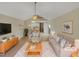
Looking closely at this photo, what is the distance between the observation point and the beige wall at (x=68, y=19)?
2339 millimetres

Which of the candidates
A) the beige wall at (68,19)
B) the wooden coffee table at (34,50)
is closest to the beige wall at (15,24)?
the beige wall at (68,19)

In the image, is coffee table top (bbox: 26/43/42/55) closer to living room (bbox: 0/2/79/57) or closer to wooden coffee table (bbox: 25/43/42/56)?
wooden coffee table (bbox: 25/43/42/56)

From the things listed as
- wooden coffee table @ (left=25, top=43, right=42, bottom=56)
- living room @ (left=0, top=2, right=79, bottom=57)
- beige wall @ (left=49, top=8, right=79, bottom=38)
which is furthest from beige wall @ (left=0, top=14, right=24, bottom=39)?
wooden coffee table @ (left=25, top=43, right=42, bottom=56)

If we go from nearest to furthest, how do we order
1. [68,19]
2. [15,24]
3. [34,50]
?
[68,19]
[15,24]
[34,50]

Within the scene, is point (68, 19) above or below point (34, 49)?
above

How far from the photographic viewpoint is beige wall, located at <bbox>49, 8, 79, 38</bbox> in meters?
2.34

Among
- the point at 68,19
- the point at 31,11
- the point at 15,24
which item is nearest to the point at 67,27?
the point at 68,19

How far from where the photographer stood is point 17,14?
250 centimetres

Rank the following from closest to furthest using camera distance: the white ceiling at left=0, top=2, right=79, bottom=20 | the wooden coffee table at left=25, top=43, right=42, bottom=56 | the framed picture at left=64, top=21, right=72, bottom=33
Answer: the white ceiling at left=0, top=2, right=79, bottom=20, the framed picture at left=64, top=21, right=72, bottom=33, the wooden coffee table at left=25, top=43, right=42, bottom=56

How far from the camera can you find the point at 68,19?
2.46 metres

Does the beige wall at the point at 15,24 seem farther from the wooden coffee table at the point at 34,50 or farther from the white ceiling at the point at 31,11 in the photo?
the wooden coffee table at the point at 34,50

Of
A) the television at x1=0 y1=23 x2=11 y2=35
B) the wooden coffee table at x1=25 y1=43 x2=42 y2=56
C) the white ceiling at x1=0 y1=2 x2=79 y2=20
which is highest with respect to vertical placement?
the white ceiling at x1=0 y1=2 x2=79 y2=20

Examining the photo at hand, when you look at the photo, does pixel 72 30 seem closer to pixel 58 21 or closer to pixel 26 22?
pixel 58 21

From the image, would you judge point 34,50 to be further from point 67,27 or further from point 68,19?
point 68,19
